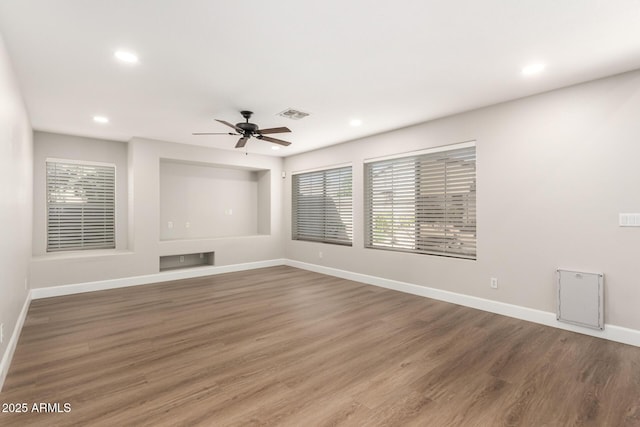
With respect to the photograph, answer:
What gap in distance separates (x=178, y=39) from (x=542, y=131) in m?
3.84

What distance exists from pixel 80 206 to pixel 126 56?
4.01 meters

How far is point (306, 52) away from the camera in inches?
105

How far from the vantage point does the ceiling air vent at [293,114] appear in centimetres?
415

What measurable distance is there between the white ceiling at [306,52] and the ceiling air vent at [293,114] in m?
0.14

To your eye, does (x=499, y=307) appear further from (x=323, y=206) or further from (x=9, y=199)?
(x=9, y=199)

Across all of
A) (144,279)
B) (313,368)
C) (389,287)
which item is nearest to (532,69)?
(313,368)

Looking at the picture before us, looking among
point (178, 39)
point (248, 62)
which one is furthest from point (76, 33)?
point (248, 62)

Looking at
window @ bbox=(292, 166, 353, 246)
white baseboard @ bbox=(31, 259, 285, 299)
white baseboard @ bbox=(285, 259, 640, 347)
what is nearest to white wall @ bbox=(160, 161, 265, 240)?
white baseboard @ bbox=(31, 259, 285, 299)

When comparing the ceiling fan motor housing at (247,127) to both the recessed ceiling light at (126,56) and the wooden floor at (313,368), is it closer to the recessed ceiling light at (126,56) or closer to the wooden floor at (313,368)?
the recessed ceiling light at (126,56)

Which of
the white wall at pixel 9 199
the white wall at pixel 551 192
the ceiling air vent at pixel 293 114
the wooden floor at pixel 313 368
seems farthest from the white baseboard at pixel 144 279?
the white wall at pixel 551 192

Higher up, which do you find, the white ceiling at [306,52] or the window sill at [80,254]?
the white ceiling at [306,52]

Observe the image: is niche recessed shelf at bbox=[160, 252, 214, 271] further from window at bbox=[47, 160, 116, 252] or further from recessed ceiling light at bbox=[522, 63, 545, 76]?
recessed ceiling light at bbox=[522, 63, 545, 76]

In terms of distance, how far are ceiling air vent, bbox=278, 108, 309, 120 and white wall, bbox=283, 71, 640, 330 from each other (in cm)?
183

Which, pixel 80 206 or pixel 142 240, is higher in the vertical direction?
pixel 80 206
